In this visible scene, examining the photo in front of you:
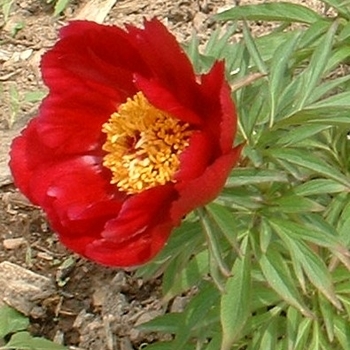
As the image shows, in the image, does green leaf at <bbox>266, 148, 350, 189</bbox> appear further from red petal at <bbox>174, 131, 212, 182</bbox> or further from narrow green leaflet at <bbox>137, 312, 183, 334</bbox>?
narrow green leaflet at <bbox>137, 312, 183, 334</bbox>

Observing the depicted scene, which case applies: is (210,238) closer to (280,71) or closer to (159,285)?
(280,71)

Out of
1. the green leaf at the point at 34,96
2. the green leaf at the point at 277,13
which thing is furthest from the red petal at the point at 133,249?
the green leaf at the point at 34,96

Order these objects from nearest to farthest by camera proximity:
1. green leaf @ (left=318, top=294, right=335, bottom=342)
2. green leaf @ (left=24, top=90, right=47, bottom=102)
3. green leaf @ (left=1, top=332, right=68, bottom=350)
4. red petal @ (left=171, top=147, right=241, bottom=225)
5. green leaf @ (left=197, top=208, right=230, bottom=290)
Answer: red petal @ (left=171, top=147, right=241, bottom=225) < green leaf @ (left=197, top=208, right=230, bottom=290) < green leaf @ (left=318, top=294, right=335, bottom=342) < green leaf @ (left=1, top=332, right=68, bottom=350) < green leaf @ (left=24, top=90, right=47, bottom=102)

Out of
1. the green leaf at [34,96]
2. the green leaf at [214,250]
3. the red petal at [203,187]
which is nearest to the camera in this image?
the red petal at [203,187]

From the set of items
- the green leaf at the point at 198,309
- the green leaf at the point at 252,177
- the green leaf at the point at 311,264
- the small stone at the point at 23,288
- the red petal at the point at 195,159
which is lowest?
the small stone at the point at 23,288

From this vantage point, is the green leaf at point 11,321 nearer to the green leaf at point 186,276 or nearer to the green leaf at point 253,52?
the green leaf at point 186,276

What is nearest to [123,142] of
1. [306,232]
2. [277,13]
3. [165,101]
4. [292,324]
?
[165,101]

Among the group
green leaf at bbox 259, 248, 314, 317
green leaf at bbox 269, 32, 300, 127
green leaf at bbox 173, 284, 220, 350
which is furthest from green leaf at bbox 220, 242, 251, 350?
green leaf at bbox 269, 32, 300, 127
